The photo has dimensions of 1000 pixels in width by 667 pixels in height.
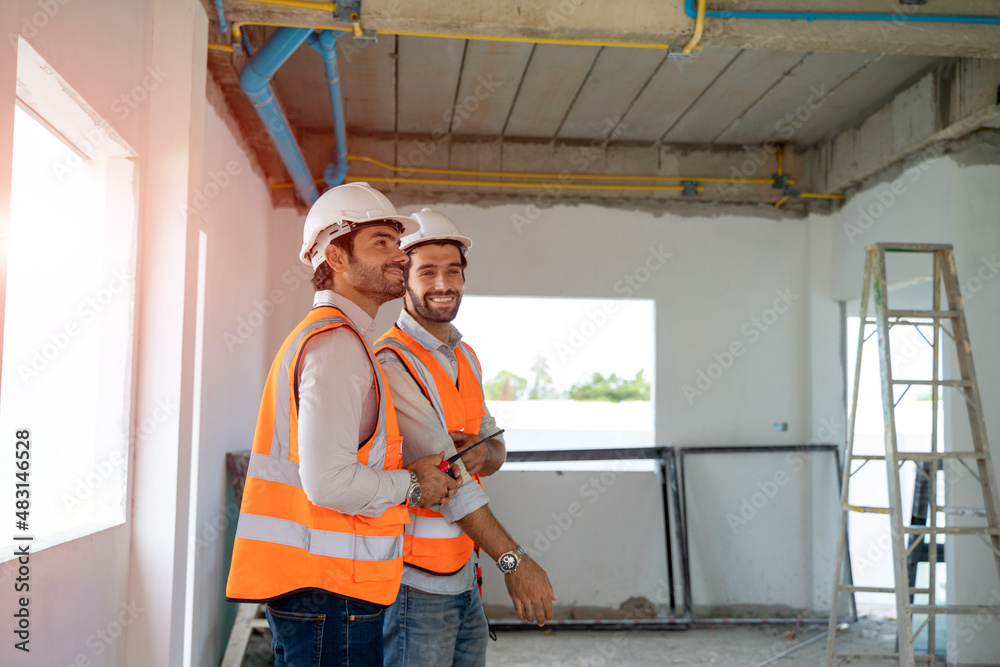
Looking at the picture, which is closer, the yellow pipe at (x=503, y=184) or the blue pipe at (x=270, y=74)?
the blue pipe at (x=270, y=74)

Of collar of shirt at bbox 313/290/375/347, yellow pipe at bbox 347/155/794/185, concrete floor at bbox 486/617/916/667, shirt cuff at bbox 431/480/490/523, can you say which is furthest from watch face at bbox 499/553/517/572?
yellow pipe at bbox 347/155/794/185

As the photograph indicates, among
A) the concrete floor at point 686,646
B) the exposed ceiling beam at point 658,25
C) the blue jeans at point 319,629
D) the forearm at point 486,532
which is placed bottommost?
the concrete floor at point 686,646

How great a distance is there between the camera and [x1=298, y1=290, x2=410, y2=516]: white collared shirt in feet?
5.19

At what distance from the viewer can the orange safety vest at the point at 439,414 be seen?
202cm

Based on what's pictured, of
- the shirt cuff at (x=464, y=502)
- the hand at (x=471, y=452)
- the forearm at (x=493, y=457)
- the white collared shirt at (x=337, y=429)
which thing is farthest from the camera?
the forearm at (x=493, y=457)

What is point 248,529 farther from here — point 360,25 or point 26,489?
point 360,25

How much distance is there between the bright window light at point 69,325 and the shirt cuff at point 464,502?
38.0 inches

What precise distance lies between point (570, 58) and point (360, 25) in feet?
5.22

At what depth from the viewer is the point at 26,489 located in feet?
6.07

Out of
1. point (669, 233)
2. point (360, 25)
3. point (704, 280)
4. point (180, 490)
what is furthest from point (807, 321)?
point (180, 490)

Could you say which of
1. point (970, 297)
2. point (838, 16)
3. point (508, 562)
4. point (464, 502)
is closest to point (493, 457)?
point (464, 502)

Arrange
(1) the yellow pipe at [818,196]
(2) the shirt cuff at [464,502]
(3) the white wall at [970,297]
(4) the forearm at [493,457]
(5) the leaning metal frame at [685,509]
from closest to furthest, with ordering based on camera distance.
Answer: (2) the shirt cuff at [464,502], (4) the forearm at [493,457], (3) the white wall at [970,297], (5) the leaning metal frame at [685,509], (1) the yellow pipe at [818,196]

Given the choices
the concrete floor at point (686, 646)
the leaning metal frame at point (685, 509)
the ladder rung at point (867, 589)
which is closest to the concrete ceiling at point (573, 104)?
the leaning metal frame at point (685, 509)

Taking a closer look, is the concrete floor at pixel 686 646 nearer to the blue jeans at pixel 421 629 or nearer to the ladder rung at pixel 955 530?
the ladder rung at pixel 955 530
